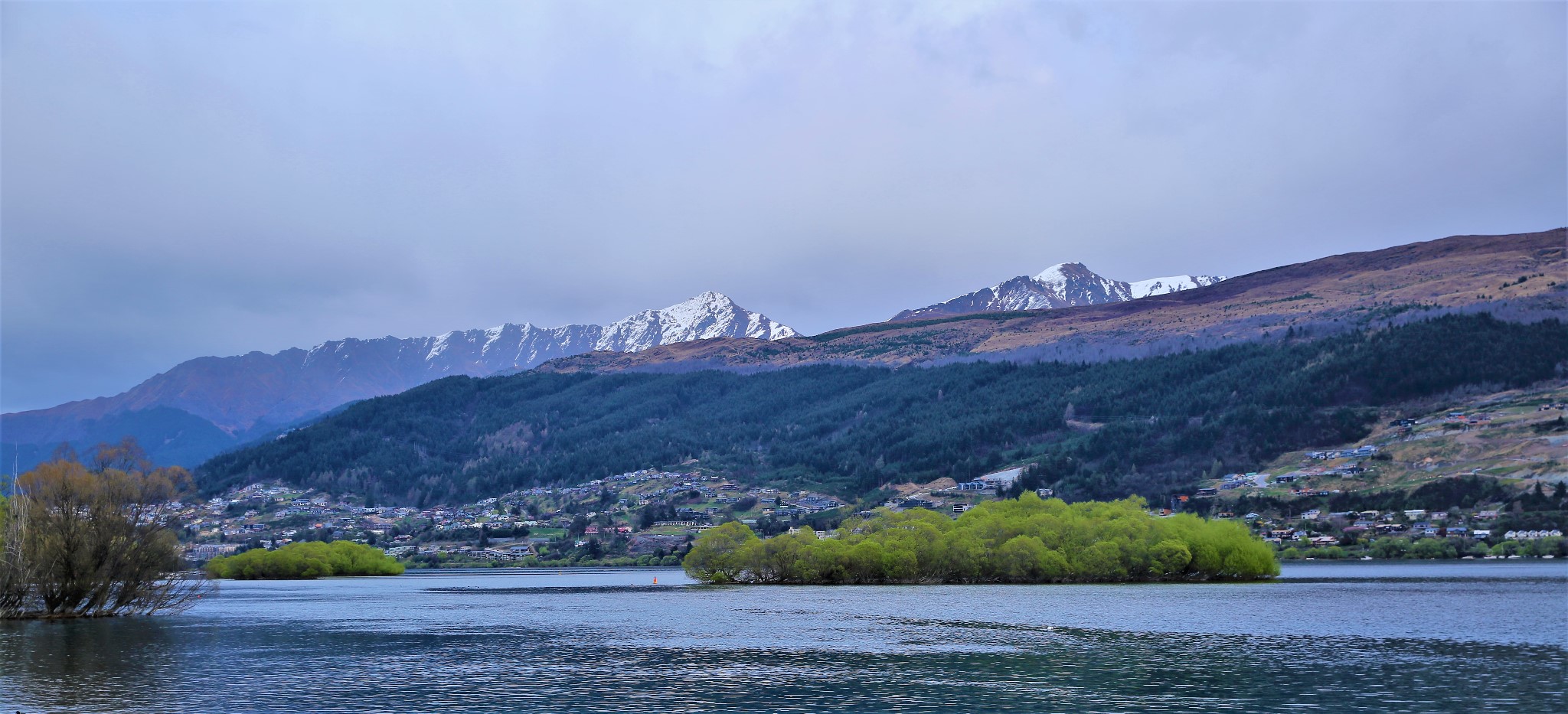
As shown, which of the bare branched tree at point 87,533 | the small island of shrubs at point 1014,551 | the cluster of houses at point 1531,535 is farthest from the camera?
the cluster of houses at point 1531,535

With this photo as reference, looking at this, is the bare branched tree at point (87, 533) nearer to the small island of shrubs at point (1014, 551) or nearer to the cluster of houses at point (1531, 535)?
the small island of shrubs at point (1014, 551)

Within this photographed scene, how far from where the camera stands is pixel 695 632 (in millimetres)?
89188

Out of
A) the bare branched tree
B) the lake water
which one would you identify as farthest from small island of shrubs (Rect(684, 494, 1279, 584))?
the bare branched tree

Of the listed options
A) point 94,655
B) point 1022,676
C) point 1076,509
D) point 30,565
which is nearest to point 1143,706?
point 1022,676

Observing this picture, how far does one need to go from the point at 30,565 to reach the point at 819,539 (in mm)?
91290

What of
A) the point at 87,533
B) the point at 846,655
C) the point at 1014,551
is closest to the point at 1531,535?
the point at 1014,551

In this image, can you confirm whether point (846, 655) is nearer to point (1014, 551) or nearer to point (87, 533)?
point (87, 533)

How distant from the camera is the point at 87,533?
323 ft

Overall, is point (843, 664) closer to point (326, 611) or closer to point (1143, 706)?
point (1143, 706)

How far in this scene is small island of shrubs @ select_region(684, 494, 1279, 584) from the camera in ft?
488

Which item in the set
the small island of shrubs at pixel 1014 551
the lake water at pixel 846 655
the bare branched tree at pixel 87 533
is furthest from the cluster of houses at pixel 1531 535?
the bare branched tree at pixel 87 533

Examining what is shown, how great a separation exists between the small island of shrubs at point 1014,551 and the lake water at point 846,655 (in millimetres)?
21731

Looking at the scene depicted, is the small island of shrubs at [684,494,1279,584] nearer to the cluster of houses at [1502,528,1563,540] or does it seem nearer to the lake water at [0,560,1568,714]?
the lake water at [0,560,1568,714]

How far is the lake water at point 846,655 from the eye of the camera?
53.5 metres
